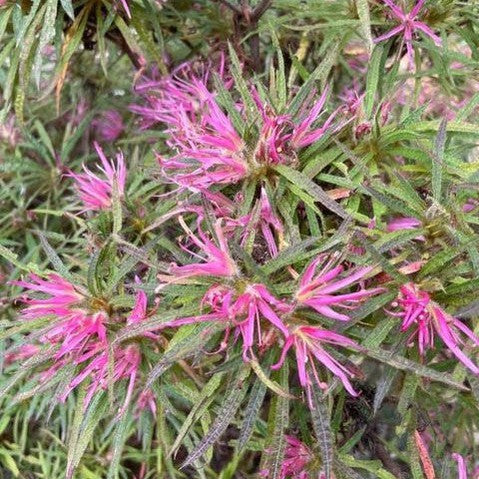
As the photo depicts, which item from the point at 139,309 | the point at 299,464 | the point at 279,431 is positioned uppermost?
the point at 139,309

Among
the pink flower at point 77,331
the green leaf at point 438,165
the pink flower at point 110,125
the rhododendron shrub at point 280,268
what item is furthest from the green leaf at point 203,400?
the pink flower at point 110,125

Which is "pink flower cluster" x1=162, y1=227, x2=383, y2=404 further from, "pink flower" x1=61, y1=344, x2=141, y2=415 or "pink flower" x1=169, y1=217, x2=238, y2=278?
"pink flower" x1=61, y1=344, x2=141, y2=415

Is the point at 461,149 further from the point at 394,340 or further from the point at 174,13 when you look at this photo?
the point at 174,13

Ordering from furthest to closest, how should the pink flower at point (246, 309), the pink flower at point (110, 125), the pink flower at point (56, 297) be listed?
1. the pink flower at point (110, 125)
2. the pink flower at point (56, 297)
3. the pink flower at point (246, 309)

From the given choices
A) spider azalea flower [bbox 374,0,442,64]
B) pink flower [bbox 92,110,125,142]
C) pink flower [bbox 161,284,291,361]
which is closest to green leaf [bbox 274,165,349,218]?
pink flower [bbox 161,284,291,361]

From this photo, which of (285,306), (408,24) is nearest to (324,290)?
(285,306)

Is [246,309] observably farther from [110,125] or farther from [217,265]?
[110,125]

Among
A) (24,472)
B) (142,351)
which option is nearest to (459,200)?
(142,351)

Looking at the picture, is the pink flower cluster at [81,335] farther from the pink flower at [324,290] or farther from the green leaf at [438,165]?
the green leaf at [438,165]
